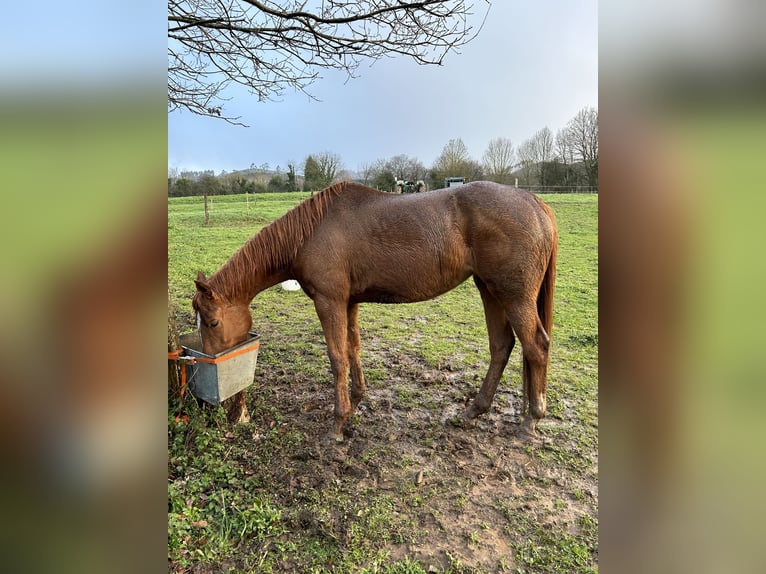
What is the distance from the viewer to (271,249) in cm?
301

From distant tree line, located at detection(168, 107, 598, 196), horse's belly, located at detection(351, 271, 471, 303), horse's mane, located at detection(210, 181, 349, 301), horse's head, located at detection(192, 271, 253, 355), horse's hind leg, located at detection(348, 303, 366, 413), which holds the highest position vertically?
distant tree line, located at detection(168, 107, 598, 196)

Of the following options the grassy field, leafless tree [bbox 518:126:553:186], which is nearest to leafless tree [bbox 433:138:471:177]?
leafless tree [bbox 518:126:553:186]

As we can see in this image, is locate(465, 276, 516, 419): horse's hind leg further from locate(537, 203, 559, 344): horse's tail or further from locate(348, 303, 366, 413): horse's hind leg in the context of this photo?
locate(348, 303, 366, 413): horse's hind leg

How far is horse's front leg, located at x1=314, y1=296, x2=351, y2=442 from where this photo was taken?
2924 mm

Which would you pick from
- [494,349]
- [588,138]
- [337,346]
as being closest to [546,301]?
[494,349]

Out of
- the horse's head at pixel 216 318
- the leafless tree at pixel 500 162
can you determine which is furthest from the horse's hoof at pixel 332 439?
the leafless tree at pixel 500 162

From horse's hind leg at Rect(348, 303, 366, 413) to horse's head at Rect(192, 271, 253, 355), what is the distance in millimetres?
905

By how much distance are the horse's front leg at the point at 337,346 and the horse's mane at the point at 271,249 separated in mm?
476

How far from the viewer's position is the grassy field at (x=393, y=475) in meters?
1.95

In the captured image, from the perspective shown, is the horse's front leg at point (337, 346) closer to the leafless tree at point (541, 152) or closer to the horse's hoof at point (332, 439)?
the horse's hoof at point (332, 439)

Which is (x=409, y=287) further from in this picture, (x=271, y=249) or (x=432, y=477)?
(x=432, y=477)
